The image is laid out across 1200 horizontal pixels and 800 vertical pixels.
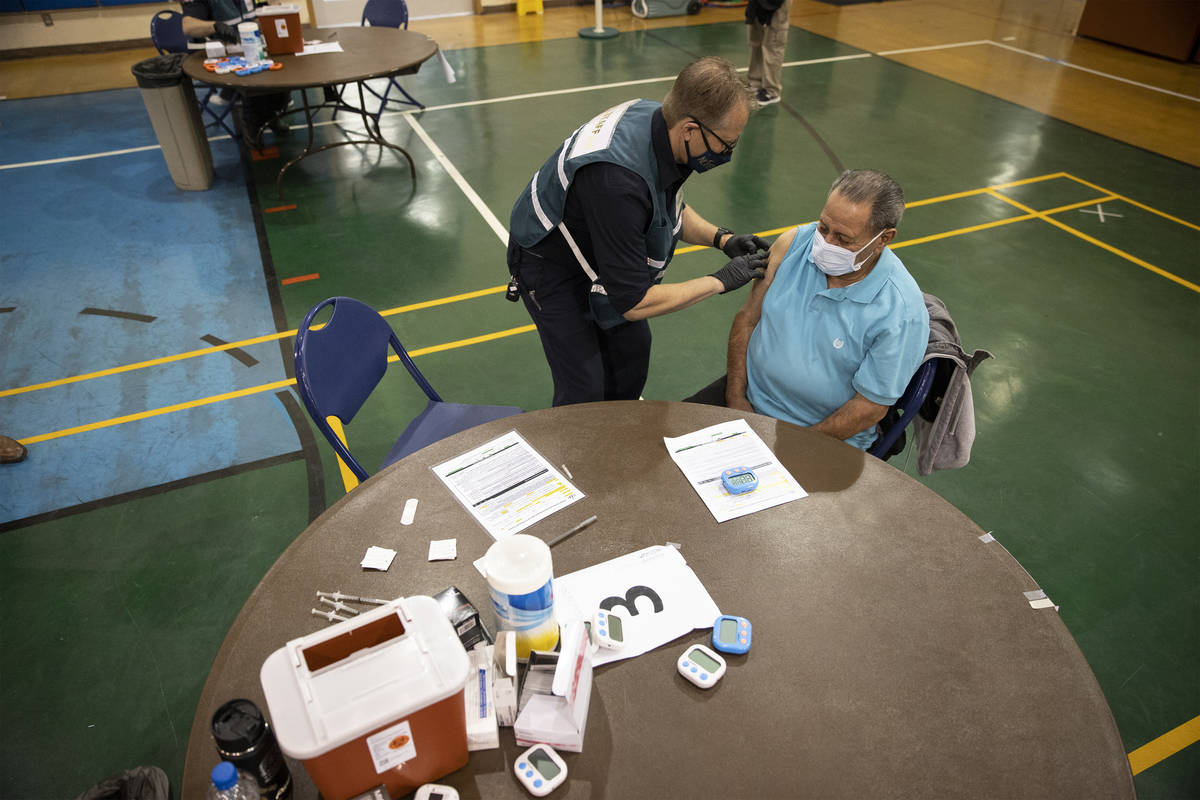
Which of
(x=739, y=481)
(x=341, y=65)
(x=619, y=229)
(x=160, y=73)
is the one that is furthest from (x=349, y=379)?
(x=160, y=73)

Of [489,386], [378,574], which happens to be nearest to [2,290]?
[489,386]

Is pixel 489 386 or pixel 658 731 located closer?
pixel 658 731

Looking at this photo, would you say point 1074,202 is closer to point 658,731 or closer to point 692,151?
point 692,151

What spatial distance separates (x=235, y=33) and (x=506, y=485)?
5795 mm

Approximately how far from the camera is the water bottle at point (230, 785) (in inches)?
44.5

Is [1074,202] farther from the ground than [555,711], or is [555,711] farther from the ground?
[555,711]

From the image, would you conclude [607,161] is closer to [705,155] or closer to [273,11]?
[705,155]

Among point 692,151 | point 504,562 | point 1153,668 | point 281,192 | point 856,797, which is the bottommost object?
point 1153,668

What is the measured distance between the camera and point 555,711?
1.41m

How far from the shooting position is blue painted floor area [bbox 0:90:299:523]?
3.45 metres

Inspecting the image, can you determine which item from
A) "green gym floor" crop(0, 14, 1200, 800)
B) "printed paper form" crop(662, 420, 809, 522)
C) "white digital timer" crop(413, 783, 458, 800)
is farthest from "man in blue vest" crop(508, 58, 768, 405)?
"white digital timer" crop(413, 783, 458, 800)

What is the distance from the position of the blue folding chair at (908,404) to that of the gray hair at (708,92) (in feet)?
3.37

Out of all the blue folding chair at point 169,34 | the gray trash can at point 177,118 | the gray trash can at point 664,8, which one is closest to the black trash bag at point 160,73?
the gray trash can at point 177,118

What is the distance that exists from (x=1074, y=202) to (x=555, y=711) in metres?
6.26
